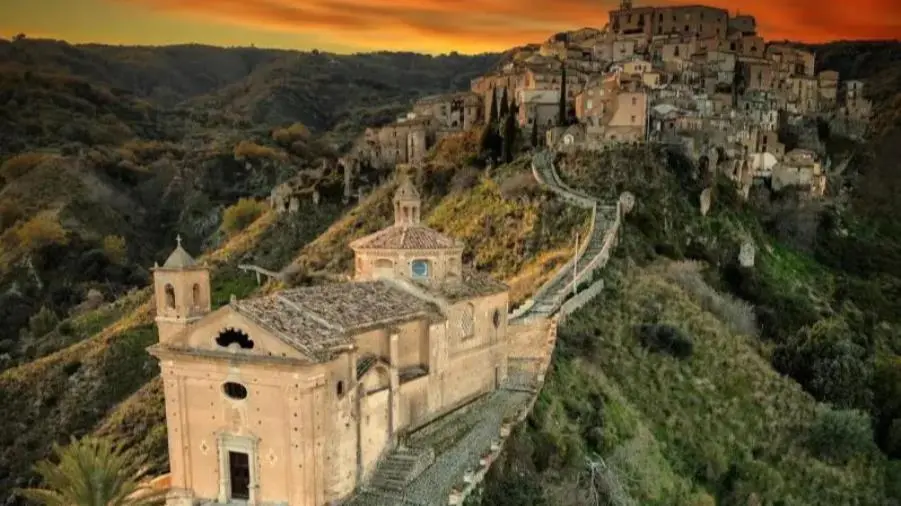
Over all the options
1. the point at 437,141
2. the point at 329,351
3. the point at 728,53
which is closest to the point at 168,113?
the point at 437,141

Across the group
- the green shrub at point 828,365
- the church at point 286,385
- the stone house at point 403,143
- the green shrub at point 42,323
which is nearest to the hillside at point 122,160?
the green shrub at point 42,323

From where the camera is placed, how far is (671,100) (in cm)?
5759

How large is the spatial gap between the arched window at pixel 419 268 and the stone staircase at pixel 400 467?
5.45 meters

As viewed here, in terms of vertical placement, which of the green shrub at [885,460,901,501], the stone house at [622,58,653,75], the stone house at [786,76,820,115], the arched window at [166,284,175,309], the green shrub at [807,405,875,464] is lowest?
the green shrub at [885,460,901,501]

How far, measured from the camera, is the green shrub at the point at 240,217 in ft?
245

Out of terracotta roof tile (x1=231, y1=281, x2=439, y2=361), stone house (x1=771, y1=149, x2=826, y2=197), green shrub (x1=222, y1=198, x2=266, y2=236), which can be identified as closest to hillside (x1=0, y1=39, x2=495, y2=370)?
green shrub (x1=222, y1=198, x2=266, y2=236)

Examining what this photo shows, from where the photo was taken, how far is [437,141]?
205 feet

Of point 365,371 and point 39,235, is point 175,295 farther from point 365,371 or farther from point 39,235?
point 39,235

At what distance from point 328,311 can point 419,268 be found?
16.2ft

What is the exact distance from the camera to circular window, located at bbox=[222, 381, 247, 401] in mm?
18859

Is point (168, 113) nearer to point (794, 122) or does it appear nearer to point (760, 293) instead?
point (794, 122)

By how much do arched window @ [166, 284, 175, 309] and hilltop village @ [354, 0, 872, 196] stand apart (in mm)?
33121

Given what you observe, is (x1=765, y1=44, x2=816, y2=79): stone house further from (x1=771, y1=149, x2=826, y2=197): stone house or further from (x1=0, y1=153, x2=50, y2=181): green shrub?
(x1=0, y1=153, x2=50, y2=181): green shrub

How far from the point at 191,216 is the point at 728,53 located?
5582 centimetres
